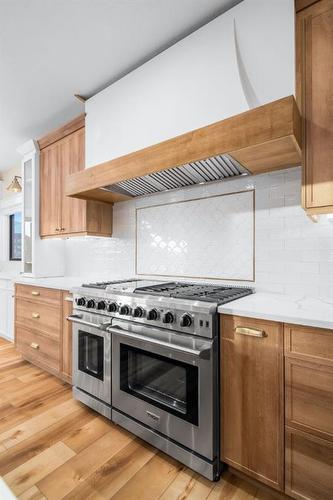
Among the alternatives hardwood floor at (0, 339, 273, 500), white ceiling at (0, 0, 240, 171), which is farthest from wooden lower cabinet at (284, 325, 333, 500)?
white ceiling at (0, 0, 240, 171)

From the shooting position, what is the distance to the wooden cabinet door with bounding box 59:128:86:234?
2.67 meters

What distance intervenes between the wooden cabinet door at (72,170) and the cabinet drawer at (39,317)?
0.81 metres

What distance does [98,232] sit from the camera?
2.74 m

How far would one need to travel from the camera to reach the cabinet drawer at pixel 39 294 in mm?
2510

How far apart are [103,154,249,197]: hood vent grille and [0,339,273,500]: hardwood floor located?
1.80 meters

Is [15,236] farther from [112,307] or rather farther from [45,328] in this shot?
Answer: [112,307]

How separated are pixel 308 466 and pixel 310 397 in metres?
0.32

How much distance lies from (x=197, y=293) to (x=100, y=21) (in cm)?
187

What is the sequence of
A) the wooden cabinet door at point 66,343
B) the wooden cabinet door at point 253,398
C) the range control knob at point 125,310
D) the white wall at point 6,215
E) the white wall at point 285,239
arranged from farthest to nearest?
the white wall at point 6,215, the wooden cabinet door at point 66,343, the range control knob at point 125,310, the white wall at point 285,239, the wooden cabinet door at point 253,398

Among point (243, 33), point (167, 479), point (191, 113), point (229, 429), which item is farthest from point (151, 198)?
point (167, 479)

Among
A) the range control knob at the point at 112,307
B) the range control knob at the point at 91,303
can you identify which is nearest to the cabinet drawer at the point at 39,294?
the range control knob at the point at 91,303

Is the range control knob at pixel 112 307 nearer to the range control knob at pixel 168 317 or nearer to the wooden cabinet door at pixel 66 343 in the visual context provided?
the range control knob at pixel 168 317

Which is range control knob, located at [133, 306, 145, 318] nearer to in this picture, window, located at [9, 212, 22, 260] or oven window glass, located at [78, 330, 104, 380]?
oven window glass, located at [78, 330, 104, 380]

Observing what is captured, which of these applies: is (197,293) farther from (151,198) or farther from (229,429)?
(151,198)
